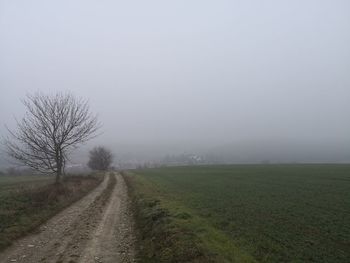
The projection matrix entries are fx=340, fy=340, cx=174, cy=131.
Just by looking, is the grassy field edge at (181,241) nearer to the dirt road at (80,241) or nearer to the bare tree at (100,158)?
the dirt road at (80,241)

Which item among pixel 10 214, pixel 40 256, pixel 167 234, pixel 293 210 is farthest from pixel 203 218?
pixel 10 214

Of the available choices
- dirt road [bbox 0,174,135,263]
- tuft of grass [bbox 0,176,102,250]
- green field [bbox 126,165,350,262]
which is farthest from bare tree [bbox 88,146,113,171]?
dirt road [bbox 0,174,135,263]

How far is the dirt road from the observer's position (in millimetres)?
11750

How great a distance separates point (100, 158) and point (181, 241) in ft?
369

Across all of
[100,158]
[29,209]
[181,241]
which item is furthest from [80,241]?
[100,158]

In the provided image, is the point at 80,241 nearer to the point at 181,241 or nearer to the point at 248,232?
the point at 181,241

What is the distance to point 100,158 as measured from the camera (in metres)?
122

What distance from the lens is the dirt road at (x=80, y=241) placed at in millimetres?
11750

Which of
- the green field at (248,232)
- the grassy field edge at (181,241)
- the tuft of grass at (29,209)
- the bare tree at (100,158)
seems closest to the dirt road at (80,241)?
the tuft of grass at (29,209)

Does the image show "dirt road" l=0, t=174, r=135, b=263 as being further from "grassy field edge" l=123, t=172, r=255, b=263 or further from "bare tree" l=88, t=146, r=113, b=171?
"bare tree" l=88, t=146, r=113, b=171

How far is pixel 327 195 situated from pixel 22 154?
26.3m

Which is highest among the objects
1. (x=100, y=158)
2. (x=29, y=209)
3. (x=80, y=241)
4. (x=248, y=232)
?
(x=100, y=158)

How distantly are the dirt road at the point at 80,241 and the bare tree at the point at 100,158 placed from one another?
336ft

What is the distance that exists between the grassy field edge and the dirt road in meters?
0.67
